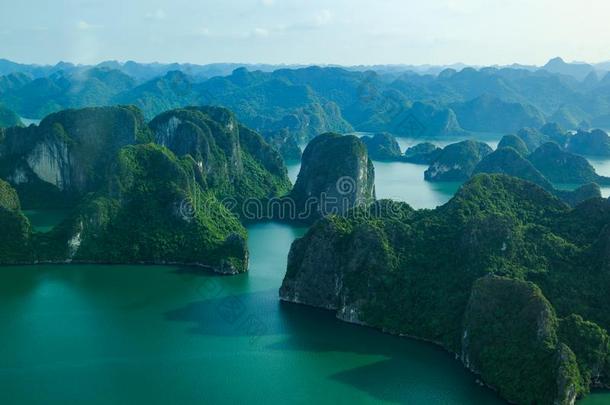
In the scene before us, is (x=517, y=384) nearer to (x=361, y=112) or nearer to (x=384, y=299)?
(x=384, y=299)

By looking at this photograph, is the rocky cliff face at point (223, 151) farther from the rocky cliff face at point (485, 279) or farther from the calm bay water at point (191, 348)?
the rocky cliff face at point (485, 279)

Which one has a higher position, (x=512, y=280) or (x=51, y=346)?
(x=512, y=280)

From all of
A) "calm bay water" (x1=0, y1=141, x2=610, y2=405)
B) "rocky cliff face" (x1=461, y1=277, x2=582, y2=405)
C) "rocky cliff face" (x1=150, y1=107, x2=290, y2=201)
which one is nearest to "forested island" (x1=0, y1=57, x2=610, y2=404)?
"rocky cliff face" (x1=461, y1=277, x2=582, y2=405)

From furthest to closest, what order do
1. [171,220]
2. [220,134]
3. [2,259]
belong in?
1. [220,134]
2. [171,220]
3. [2,259]

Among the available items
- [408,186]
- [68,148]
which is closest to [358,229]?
[68,148]

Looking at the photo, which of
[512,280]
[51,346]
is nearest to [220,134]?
[51,346]

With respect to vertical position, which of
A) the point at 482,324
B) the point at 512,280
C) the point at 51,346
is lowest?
the point at 51,346

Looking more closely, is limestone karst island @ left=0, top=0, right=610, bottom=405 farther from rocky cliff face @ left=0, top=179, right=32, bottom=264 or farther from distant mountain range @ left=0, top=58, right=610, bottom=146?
distant mountain range @ left=0, top=58, right=610, bottom=146
